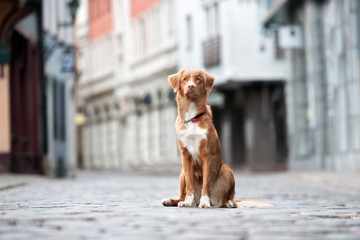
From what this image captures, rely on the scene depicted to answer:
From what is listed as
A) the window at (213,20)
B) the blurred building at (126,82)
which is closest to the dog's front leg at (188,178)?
the window at (213,20)

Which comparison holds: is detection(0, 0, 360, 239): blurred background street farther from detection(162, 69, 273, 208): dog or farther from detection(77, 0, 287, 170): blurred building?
detection(162, 69, 273, 208): dog

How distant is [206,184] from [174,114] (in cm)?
3628

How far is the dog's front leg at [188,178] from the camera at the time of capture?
9203 mm

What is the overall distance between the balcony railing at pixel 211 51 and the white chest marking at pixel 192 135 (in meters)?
30.6

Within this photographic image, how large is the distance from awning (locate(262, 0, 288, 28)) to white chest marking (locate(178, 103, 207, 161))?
2329cm

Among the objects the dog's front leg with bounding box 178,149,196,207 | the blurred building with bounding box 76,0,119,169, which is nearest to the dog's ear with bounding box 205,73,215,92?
the dog's front leg with bounding box 178,149,196,207

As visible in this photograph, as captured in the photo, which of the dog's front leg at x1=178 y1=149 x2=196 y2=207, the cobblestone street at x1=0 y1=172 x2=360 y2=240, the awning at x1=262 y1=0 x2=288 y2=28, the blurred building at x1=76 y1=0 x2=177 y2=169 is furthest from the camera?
the blurred building at x1=76 y1=0 x2=177 y2=169

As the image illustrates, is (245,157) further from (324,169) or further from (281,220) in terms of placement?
(281,220)

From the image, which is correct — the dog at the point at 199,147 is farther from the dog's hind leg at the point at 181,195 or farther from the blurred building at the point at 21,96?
the blurred building at the point at 21,96

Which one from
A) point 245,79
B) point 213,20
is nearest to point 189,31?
point 213,20

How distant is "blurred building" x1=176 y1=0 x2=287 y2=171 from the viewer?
3925cm

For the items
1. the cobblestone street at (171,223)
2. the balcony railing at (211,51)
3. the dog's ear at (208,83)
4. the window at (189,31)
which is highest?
the window at (189,31)

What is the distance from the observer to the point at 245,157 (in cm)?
4109

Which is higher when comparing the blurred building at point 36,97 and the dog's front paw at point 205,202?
the blurred building at point 36,97
